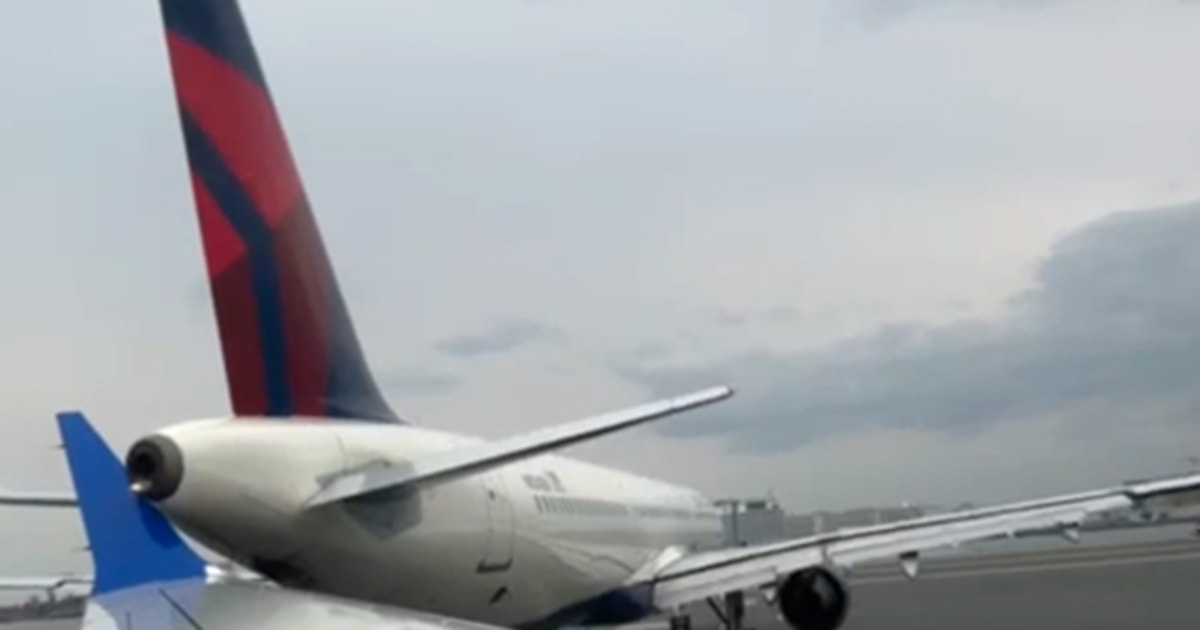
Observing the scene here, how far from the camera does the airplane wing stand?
24.9 meters

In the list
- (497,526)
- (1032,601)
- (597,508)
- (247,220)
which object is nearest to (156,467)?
(247,220)

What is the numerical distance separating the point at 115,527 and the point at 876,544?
1557 cm

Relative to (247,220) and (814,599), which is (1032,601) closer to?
(814,599)

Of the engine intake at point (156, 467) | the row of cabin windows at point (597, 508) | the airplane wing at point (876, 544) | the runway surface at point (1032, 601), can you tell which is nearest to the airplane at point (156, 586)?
the engine intake at point (156, 467)

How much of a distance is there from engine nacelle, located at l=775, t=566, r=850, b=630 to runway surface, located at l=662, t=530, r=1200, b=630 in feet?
18.3

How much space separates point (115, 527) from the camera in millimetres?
12055

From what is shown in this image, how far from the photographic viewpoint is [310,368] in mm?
17391

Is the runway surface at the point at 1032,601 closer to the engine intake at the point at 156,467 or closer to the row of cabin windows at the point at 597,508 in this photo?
the row of cabin windows at the point at 597,508

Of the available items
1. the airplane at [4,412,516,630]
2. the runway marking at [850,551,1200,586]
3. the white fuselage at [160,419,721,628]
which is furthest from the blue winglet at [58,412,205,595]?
the runway marking at [850,551,1200,586]

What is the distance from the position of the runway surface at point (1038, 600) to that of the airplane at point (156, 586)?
19903mm

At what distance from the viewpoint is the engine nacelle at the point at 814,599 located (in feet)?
84.1

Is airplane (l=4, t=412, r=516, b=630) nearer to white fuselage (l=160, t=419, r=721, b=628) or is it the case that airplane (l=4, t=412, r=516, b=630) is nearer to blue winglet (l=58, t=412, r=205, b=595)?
blue winglet (l=58, t=412, r=205, b=595)

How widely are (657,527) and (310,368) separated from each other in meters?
13.1

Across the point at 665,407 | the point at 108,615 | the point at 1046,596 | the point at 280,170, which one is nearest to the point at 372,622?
the point at 108,615
